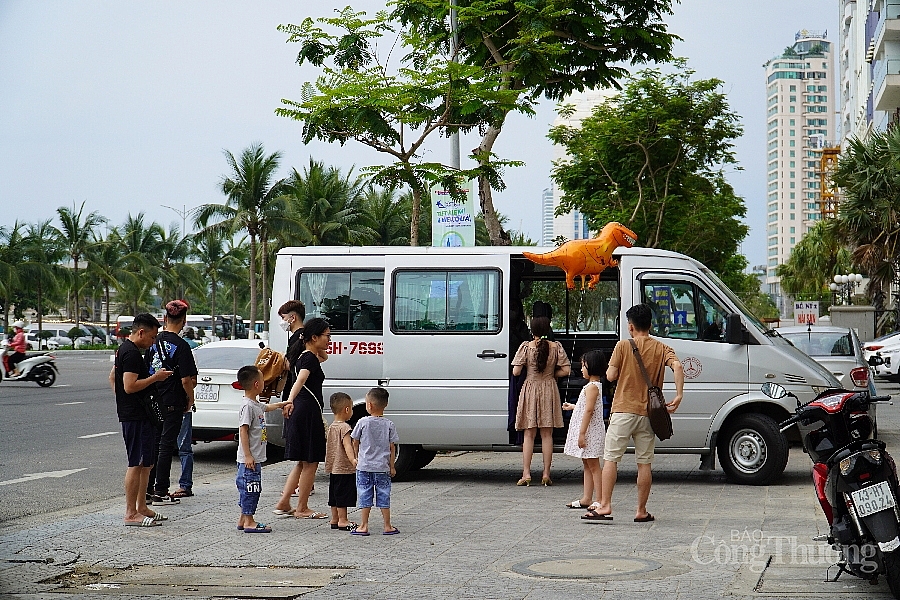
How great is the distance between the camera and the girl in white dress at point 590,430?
9.62 metres

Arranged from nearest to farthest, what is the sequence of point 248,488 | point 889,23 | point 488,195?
point 248,488 → point 488,195 → point 889,23

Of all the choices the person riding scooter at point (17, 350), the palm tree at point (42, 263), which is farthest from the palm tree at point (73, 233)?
the person riding scooter at point (17, 350)

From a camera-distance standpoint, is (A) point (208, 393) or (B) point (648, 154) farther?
(B) point (648, 154)

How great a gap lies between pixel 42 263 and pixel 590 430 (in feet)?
211

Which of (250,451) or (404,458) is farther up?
(250,451)

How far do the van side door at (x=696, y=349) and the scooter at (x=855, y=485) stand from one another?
4.72 m

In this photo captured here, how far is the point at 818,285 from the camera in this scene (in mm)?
80312

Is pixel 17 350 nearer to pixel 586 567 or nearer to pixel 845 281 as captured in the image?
pixel 586 567

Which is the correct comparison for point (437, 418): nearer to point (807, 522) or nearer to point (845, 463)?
point (807, 522)

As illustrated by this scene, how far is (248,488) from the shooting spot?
337 inches

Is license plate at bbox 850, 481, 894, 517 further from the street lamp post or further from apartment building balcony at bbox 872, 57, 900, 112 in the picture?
the street lamp post

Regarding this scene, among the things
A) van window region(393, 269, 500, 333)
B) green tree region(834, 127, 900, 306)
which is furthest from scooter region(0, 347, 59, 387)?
green tree region(834, 127, 900, 306)

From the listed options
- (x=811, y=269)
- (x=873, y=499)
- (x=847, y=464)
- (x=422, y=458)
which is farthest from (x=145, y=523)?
(x=811, y=269)

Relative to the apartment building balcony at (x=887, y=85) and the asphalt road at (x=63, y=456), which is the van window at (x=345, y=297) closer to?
the asphalt road at (x=63, y=456)
